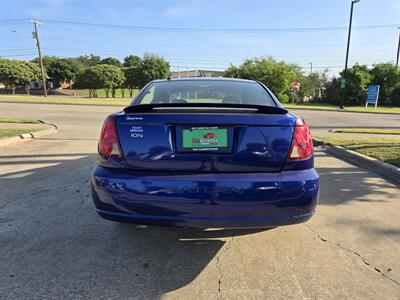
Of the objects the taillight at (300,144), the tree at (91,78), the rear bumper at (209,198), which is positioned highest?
the tree at (91,78)

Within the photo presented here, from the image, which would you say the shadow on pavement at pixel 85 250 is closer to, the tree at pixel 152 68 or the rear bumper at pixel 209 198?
the rear bumper at pixel 209 198

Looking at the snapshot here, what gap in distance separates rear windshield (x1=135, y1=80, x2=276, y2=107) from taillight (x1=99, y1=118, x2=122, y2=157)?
68cm

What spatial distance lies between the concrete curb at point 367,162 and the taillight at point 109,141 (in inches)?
179

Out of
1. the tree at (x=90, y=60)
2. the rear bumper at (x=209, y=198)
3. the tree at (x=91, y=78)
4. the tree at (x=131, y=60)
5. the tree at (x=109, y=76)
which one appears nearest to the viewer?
the rear bumper at (x=209, y=198)

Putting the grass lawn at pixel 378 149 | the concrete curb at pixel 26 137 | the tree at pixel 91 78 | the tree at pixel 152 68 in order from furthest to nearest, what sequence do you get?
1. the tree at pixel 152 68
2. the tree at pixel 91 78
3. the concrete curb at pixel 26 137
4. the grass lawn at pixel 378 149

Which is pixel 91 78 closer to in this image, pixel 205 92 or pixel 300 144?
pixel 205 92

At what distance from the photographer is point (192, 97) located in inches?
133

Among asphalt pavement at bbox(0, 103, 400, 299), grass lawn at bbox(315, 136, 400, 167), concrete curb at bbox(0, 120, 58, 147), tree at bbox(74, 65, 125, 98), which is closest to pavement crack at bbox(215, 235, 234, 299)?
asphalt pavement at bbox(0, 103, 400, 299)

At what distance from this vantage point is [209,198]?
227 centimetres

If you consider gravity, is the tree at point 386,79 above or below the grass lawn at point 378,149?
above

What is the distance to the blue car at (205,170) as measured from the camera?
229cm

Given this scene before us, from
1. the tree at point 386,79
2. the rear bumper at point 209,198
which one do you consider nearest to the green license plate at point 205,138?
the rear bumper at point 209,198

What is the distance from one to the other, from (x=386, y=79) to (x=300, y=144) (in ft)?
157

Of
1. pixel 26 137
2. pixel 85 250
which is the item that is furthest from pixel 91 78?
pixel 85 250
